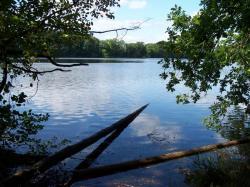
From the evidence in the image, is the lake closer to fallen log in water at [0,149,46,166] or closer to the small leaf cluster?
fallen log in water at [0,149,46,166]

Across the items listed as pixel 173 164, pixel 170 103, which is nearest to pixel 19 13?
pixel 173 164

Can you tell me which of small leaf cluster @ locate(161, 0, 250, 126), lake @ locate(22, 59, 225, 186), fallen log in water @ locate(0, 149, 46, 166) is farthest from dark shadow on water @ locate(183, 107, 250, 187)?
fallen log in water @ locate(0, 149, 46, 166)

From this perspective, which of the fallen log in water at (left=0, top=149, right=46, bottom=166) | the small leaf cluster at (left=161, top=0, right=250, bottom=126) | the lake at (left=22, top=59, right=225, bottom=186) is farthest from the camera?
the lake at (left=22, top=59, right=225, bottom=186)

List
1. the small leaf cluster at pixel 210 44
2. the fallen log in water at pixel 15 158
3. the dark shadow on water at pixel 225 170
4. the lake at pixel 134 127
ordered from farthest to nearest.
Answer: the lake at pixel 134 127
the dark shadow on water at pixel 225 170
the fallen log in water at pixel 15 158
the small leaf cluster at pixel 210 44

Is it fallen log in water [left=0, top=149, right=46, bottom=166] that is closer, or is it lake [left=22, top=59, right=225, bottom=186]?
fallen log in water [left=0, top=149, right=46, bottom=166]

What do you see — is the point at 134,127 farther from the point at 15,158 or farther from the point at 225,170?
the point at 15,158

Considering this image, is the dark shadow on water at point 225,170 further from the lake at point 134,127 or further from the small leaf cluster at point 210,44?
the small leaf cluster at point 210,44

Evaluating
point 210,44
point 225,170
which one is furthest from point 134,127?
point 210,44

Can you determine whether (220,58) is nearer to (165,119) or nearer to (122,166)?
(122,166)

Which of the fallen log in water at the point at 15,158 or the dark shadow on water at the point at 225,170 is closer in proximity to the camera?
the fallen log in water at the point at 15,158

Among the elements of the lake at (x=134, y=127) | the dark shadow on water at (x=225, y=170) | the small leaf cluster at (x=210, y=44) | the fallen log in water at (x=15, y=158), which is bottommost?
the lake at (x=134, y=127)

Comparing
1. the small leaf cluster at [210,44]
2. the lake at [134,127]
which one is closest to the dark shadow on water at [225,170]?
the lake at [134,127]

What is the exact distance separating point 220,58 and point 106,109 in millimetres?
28286

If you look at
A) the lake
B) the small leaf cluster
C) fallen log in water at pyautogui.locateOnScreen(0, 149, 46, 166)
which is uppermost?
the small leaf cluster
